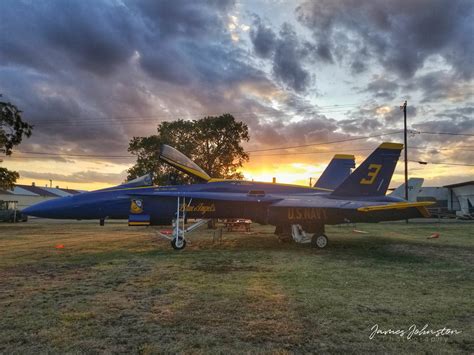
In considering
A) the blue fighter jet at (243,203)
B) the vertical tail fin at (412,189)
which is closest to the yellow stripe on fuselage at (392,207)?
the blue fighter jet at (243,203)

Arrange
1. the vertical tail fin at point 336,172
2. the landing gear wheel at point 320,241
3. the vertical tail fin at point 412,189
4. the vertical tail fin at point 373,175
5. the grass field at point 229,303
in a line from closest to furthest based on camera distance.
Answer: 1. the grass field at point 229,303
2. the landing gear wheel at point 320,241
3. the vertical tail fin at point 373,175
4. the vertical tail fin at point 336,172
5. the vertical tail fin at point 412,189

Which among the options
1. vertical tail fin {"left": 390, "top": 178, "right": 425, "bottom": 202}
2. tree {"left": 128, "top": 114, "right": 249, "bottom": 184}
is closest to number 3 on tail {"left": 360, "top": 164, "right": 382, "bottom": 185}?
tree {"left": 128, "top": 114, "right": 249, "bottom": 184}

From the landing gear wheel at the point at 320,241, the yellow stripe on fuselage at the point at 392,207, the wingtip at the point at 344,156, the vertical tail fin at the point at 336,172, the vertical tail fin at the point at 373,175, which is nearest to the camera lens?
the yellow stripe on fuselage at the point at 392,207

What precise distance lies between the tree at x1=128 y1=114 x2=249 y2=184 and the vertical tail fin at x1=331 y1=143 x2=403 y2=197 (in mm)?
16727

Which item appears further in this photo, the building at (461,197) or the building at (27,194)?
the building at (27,194)

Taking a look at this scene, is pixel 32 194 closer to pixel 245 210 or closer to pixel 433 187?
pixel 245 210

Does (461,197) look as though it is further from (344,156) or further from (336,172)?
(336,172)

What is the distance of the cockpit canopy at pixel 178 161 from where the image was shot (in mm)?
13812

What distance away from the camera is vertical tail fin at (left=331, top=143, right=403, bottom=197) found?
15.6m

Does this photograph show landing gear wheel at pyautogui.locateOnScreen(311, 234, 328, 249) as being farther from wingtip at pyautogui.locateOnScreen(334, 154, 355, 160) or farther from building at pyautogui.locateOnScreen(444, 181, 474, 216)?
building at pyautogui.locateOnScreen(444, 181, 474, 216)

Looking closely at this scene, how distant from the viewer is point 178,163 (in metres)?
14.1

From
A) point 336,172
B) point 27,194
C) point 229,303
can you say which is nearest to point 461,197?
point 336,172
